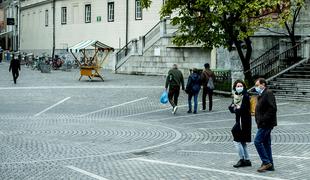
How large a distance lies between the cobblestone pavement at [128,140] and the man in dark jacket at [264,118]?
27 centimetres

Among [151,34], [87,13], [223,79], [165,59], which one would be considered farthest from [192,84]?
[87,13]

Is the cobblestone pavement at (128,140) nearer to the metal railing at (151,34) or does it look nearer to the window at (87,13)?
the metal railing at (151,34)

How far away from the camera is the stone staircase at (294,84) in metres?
23.9

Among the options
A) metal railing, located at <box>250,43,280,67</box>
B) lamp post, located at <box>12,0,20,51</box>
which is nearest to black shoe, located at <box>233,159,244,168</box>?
metal railing, located at <box>250,43,280,67</box>

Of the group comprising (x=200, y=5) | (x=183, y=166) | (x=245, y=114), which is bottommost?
(x=183, y=166)

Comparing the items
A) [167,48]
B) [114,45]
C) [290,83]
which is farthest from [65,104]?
[114,45]

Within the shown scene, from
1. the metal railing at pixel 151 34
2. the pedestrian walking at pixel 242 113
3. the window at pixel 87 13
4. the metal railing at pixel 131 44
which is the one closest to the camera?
the pedestrian walking at pixel 242 113

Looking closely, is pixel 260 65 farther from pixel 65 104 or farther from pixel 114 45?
pixel 114 45

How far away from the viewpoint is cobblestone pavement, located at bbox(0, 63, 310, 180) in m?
10.3

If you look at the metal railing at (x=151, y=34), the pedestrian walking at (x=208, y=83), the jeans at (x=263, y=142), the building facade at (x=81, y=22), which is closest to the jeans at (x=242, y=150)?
the jeans at (x=263, y=142)

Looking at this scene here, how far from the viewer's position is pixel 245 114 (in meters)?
10.6

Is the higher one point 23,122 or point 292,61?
point 292,61

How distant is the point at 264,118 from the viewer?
33.4 ft

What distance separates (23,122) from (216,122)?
603cm
